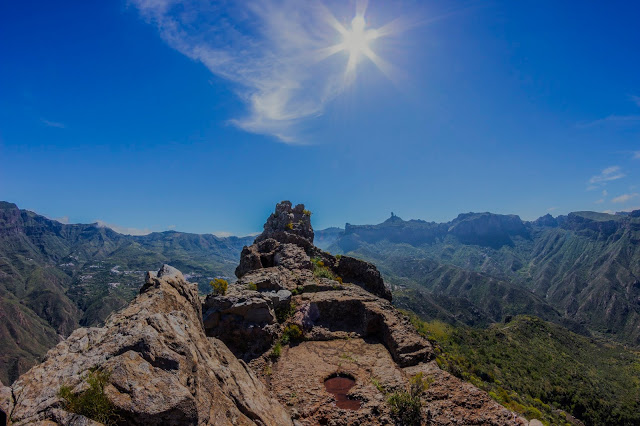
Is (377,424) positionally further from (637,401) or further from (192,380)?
(637,401)

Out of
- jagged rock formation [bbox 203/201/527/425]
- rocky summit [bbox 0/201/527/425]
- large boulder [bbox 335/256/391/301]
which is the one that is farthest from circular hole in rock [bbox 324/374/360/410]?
large boulder [bbox 335/256/391/301]

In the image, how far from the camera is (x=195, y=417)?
6.43 metres

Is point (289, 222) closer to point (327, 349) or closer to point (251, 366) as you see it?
point (327, 349)

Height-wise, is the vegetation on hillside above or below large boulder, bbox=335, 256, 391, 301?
below

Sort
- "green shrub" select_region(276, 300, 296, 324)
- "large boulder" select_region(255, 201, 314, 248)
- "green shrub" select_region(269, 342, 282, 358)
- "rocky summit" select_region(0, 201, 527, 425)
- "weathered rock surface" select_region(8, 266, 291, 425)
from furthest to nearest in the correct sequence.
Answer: "large boulder" select_region(255, 201, 314, 248)
"green shrub" select_region(276, 300, 296, 324)
"green shrub" select_region(269, 342, 282, 358)
"rocky summit" select_region(0, 201, 527, 425)
"weathered rock surface" select_region(8, 266, 291, 425)

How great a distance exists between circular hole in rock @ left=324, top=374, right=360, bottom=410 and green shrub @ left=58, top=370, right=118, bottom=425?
31.5 feet

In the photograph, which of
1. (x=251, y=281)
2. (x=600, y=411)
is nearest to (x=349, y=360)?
(x=251, y=281)

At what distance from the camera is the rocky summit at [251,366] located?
616 centimetres

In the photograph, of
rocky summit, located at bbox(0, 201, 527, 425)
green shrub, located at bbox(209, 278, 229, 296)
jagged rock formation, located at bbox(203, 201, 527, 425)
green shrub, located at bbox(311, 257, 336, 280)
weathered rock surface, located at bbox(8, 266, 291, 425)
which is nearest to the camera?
weathered rock surface, located at bbox(8, 266, 291, 425)

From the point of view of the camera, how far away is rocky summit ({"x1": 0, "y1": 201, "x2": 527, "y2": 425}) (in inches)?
243

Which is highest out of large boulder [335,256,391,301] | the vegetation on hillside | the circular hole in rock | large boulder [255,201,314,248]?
large boulder [255,201,314,248]

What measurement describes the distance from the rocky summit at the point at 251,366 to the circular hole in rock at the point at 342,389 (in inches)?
1.9

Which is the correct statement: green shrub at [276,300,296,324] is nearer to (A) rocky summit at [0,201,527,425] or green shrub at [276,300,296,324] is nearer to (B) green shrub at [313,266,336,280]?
(A) rocky summit at [0,201,527,425]

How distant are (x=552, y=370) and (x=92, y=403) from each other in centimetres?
14251
